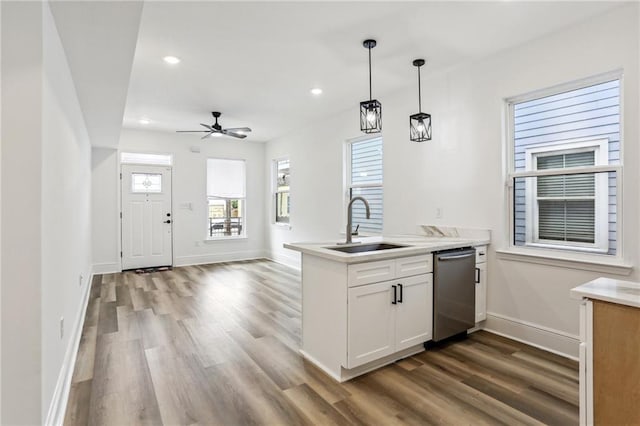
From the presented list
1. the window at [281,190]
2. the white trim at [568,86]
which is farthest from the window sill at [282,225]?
the white trim at [568,86]

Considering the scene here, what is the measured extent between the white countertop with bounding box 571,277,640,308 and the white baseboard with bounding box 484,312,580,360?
4.56 ft

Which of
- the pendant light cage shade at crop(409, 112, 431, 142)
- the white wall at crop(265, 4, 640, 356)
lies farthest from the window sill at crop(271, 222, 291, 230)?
the pendant light cage shade at crop(409, 112, 431, 142)

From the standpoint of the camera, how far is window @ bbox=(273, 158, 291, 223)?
7.30 meters

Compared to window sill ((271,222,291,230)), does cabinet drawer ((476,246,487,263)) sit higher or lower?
lower

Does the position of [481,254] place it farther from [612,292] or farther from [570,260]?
[612,292]

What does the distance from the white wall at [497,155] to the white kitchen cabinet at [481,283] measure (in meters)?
0.07

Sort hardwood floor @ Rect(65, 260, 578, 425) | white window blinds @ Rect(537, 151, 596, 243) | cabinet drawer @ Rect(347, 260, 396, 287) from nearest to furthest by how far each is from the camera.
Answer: hardwood floor @ Rect(65, 260, 578, 425)
cabinet drawer @ Rect(347, 260, 396, 287)
white window blinds @ Rect(537, 151, 596, 243)

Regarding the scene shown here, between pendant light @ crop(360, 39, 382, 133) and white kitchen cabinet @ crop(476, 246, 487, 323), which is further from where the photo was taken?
white kitchen cabinet @ crop(476, 246, 487, 323)

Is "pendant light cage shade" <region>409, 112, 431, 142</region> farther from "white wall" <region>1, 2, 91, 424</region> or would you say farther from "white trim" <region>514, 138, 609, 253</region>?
"white wall" <region>1, 2, 91, 424</region>

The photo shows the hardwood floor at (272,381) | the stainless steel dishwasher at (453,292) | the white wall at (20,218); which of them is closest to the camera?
the white wall at (20,218)

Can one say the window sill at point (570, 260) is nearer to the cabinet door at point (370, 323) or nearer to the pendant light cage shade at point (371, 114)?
the cabinet door at point (370, 323)

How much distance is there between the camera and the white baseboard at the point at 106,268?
6199mm

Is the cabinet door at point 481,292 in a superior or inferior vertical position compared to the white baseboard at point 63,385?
superior

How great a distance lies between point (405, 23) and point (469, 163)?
1559 mm
